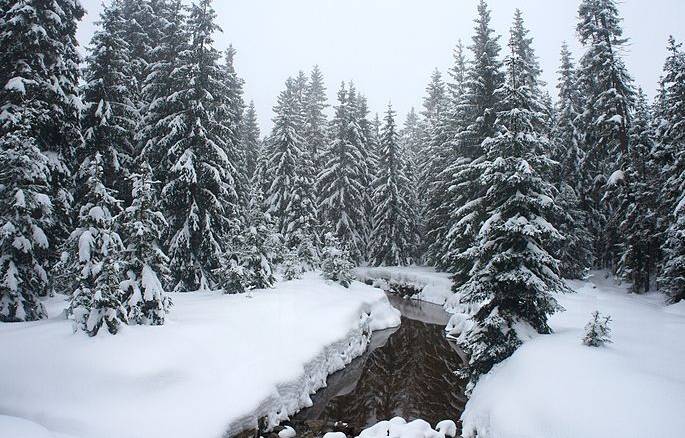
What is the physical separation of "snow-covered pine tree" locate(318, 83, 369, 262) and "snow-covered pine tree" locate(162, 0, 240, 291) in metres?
17.5

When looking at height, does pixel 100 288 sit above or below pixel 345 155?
below

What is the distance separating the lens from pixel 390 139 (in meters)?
37.6

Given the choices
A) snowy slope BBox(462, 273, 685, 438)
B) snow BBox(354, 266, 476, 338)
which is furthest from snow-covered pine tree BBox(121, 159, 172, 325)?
snow BBox(354, 266, 476, 338)

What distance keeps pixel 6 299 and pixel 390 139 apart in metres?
31.0

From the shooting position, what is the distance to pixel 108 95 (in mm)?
19031

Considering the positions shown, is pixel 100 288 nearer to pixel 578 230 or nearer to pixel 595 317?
pixel 595 317

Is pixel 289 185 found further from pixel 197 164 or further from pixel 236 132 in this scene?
pixel 197 164

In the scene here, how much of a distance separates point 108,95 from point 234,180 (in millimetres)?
7885

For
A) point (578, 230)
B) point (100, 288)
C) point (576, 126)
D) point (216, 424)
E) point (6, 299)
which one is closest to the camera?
point (216, 424)

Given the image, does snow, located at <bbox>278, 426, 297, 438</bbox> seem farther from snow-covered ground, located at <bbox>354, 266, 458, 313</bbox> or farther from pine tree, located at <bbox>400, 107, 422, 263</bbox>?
pine tree, located at <bbox>400, 107, 422, 263</bbox>

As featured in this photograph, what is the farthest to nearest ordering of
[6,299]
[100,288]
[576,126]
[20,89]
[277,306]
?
[576,126] < [277,306] < [20,89] < [6,299] < [100,288]

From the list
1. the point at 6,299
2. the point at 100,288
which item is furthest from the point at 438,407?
the point at 6,299

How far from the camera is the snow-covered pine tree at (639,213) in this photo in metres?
22.1

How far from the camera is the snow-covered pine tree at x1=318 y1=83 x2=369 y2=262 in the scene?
37812mm
